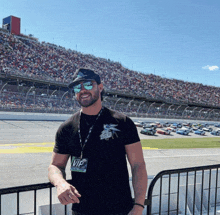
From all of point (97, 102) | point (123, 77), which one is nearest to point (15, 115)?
point (97, 102)

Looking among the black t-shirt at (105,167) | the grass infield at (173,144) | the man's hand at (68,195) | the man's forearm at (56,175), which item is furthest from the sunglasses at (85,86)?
the grass infield at (173,144)

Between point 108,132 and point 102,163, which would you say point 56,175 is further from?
point 108,132

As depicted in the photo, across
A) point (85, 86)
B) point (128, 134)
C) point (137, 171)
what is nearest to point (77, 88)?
point (85, 86)

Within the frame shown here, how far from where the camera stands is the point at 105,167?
1.91 meters

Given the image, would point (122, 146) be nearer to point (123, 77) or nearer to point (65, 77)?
point (65, 77)

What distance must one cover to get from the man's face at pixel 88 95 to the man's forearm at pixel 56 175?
0.55 metres

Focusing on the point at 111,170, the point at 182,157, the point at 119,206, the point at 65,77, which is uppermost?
the point at 65,77

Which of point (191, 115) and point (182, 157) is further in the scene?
point (191, 115)

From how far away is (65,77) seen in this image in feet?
147

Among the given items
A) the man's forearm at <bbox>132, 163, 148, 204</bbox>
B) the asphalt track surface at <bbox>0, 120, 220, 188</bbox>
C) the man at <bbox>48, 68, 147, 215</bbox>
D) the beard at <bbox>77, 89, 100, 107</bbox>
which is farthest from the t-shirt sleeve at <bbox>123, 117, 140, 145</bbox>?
the asphalt track surface at <bbox>0, 120, 220, 188</bbox>

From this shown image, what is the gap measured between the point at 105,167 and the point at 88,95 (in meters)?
0.57

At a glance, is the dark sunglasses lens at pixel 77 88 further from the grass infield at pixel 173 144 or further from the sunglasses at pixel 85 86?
the grass infield at pixel 173 144

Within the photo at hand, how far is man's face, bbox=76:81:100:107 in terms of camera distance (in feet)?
6.62

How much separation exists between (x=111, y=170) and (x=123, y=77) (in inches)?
2271
